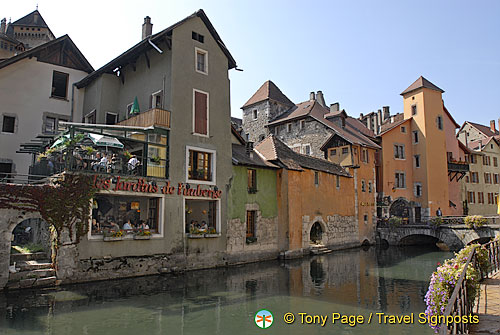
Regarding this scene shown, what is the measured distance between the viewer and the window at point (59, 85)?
2367 centimetres

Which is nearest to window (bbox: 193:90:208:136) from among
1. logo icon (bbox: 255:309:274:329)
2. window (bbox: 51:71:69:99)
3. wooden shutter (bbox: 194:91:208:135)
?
wooden shutter (bbox: 194:91:208:135)

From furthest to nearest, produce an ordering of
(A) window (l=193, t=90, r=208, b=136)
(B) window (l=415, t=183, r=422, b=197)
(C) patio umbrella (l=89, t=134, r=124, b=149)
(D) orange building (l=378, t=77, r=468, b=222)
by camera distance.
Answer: (B) window (l=415, t=183, r=422, b=197) < (D) orange building (l=378, t=77, r=468, b=222) < (A) window (l=193, t=90, r=208, b=136) < (C) patio umbrella (l=89, t=134, r=124, b=149)

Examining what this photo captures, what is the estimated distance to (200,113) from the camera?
2077 cm

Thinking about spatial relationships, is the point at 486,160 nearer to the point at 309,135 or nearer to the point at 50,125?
the point at 309,135

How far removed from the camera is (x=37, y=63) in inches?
886

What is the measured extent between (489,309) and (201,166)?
15396 millimetres

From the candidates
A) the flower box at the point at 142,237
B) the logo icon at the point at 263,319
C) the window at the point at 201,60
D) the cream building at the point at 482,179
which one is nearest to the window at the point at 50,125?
the window at the point at 201,60

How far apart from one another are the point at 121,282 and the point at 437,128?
35.5 m

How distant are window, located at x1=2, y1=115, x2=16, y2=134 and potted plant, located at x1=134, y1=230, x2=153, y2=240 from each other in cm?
1071

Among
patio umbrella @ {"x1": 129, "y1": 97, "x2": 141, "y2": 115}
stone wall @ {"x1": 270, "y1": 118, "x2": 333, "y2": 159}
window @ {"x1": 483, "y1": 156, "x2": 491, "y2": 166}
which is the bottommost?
patio umbrella @ {"x1": 129, "y1": 97, "x2": 141, "y2": 115}

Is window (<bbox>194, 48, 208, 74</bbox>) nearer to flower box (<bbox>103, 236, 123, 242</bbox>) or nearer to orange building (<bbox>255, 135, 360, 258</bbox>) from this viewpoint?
orange building (<bbox>255, 135, 360, 258</bbox>)

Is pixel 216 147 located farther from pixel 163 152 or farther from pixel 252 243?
pixel 252 243

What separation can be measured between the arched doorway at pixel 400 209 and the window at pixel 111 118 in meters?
28.4

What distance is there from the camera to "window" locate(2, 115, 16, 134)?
21.3m
